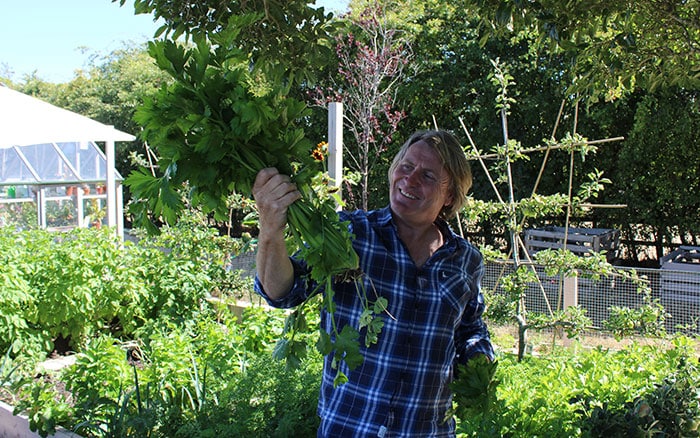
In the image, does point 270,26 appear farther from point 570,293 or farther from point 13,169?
point 13,169

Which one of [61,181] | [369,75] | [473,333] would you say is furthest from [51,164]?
[473,333]

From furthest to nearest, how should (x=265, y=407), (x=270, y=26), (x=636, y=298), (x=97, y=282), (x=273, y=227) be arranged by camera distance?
(x=636, y=298) < (x=97, y=282) < (x=265, y=407) < (x=270, y=26) < (x=273, y=227)

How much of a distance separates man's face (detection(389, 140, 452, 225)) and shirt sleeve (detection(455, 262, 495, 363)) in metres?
0.31

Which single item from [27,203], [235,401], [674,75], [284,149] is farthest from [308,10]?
[27,203]

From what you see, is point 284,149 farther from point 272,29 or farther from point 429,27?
point 429,27

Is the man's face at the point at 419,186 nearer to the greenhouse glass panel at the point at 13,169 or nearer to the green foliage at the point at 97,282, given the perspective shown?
the green foliage at the point at 97,282

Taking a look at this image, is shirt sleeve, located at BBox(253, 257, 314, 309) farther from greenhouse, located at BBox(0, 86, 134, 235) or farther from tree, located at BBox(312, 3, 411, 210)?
tree, located at BBox(312, 3, 411, 210)

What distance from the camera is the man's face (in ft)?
6.37

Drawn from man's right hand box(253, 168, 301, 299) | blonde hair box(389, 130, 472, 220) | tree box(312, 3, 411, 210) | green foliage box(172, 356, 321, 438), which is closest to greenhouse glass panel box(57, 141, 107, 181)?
tree box(312, 3, 411, 210)

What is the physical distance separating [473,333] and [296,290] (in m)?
0.70

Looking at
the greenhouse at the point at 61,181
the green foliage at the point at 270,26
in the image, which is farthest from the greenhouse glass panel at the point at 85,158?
the green foliage at the point at 270,26

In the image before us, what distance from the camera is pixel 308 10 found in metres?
2.72

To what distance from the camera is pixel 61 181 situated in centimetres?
1041

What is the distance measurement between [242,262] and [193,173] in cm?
633
